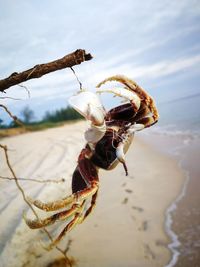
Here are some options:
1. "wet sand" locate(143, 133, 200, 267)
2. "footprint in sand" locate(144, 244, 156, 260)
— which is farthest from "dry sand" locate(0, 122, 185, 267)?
"wet sand" locate(143, 133, 200, 267)

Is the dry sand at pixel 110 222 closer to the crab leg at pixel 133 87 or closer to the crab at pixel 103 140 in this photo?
the crab at pixel 103 140

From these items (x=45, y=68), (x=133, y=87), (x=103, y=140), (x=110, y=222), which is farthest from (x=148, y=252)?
(x=45, y=68)

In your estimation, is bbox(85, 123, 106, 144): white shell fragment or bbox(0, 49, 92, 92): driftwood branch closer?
bbox(0, 49, 92, 92): driftwood branch

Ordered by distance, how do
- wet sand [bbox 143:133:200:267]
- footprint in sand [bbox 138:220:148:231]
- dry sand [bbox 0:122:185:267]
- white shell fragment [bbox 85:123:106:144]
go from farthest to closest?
footprint in sand [bbox 138:220:148:231] → dry sand [bbox 0:122:185:267] → wet sand [bbox 143:133:200:267] → white shell fragment [bbox 85:123:106:144]

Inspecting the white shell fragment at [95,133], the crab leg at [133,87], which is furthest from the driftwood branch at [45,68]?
the crab leg at [133,87]

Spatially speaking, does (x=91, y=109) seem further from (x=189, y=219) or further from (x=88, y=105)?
(x=189, y=219)

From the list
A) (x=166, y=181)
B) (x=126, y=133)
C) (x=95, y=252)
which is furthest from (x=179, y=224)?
(x=126, y=133)

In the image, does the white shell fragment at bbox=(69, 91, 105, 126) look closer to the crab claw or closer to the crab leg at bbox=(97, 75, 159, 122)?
the crab claw
